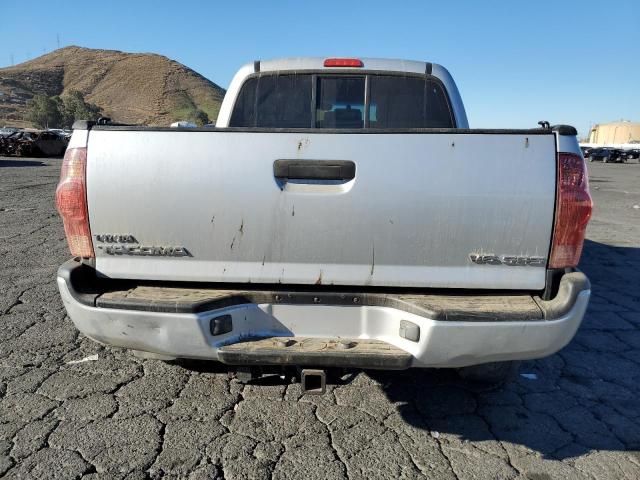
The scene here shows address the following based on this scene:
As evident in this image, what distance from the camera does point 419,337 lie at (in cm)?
227

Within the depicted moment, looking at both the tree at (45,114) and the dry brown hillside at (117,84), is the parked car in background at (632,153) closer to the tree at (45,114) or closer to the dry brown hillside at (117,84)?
the dry brown hillside at (117,84)

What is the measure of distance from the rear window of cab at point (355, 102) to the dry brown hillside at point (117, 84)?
106731 mm

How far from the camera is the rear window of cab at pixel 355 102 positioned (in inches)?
148

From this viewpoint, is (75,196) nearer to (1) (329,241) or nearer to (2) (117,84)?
(1) (329,241)

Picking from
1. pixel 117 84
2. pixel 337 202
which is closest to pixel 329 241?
pixel 337 202

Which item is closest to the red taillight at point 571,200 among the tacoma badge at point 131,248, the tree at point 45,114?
the tacoma badge at point 131,248

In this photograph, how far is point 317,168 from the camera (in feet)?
7.60

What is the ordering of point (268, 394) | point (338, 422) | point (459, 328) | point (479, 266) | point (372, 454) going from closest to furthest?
point (459, 328)
point (479, 266)
point (372, 454)
point (338, 422)
point (268, 394)

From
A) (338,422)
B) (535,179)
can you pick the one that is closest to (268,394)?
(338,422)

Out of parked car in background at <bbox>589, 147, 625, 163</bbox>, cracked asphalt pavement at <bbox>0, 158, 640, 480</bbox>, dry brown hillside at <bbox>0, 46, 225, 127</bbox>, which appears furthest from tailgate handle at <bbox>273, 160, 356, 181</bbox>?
dry brown hillside at <bbox>0, 46, 225, 127</bbox>

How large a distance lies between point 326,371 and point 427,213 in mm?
906

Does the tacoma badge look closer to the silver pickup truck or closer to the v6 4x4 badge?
the silver pickup truck

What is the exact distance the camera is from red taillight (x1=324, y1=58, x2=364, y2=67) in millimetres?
Result: 3772

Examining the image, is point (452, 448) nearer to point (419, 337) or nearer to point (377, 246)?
point (419, 337)
